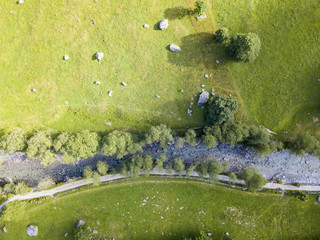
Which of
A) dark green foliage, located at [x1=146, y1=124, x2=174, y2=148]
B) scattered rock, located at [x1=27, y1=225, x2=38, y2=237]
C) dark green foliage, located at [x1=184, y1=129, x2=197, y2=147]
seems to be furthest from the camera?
scattered rock, located at [x1=27, y1=225, x2=38, y2=237]

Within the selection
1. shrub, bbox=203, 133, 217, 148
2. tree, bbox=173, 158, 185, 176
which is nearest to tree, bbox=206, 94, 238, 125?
shrub, bbox=203, 133, 217, 148

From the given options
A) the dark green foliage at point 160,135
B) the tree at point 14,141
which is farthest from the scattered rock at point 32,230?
the dark green foliage at point 160,135

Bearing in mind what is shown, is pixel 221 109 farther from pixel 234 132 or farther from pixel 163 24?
pixel 163 24

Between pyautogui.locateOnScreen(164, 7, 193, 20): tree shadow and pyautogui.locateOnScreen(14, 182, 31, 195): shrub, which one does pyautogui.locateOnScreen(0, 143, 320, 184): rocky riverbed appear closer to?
pyautogui.locateOnScreen(14, 182, 31, 195): shrub

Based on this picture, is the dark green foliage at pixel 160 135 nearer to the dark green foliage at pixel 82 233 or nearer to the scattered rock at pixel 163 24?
the scattered rock at pixel 163 24

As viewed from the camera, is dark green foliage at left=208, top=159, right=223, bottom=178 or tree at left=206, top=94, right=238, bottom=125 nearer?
tree at left=206, top=94, right=238, bottom=125

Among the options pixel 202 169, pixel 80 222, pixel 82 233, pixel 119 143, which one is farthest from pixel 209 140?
pixel 80 222
